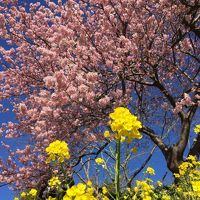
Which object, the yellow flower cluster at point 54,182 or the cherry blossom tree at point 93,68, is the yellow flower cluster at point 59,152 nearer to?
the yellow flower cluster at point 54,182

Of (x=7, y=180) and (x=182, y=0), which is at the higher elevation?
(x=182, y=0)

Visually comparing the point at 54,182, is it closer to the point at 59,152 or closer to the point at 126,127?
the point at 59,152

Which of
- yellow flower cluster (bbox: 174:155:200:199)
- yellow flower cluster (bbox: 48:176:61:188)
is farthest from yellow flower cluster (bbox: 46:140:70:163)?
yellow flower cluster (bbox: 174:155:200:199)

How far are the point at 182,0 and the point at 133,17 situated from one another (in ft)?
4.50

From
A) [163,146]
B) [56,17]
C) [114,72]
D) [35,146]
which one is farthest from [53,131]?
[56,17]

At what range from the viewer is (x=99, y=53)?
11.4 metres

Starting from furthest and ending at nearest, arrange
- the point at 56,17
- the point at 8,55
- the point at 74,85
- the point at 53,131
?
the point at 8,55, the point at 56,17, the point at 53,131, the point at 74,85

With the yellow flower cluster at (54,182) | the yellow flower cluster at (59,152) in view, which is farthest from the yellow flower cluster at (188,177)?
the yellow flower cluster at (59,152)

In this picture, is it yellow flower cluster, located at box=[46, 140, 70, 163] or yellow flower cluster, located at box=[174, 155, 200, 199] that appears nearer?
yellow flower cluster, located at box=[46, 140, 70, 163]

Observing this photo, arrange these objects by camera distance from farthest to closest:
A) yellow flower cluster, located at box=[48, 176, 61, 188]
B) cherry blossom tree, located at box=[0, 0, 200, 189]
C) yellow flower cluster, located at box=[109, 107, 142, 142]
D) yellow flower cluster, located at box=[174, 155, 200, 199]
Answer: cherry blossom tree, located at box=[0, 0, 200, 189] → yellow flower cluster, located at box=[174, 155, 200, 199] → yellow flower cluster, located at box=[48, 176, 61, 188] → yellow flower cluster, located at box=[109, 107, 142, 142]

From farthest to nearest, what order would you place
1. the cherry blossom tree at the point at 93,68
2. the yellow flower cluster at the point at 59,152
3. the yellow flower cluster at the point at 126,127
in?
the cherry blossom tree at the point at 93,68, the yellow flower cluster at the point at 59,152, the yellow flower cluster at the point at 126,127

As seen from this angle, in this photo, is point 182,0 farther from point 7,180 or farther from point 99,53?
point 7,180

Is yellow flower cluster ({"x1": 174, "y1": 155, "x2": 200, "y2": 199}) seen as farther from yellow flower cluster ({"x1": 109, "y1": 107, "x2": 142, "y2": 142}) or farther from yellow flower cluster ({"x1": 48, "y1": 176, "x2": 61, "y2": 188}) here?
yellow flower cluster ({"x1": 109, "y1": 107, "x2": 142, "y2": 142})

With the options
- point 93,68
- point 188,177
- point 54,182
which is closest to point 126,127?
point 54,182
